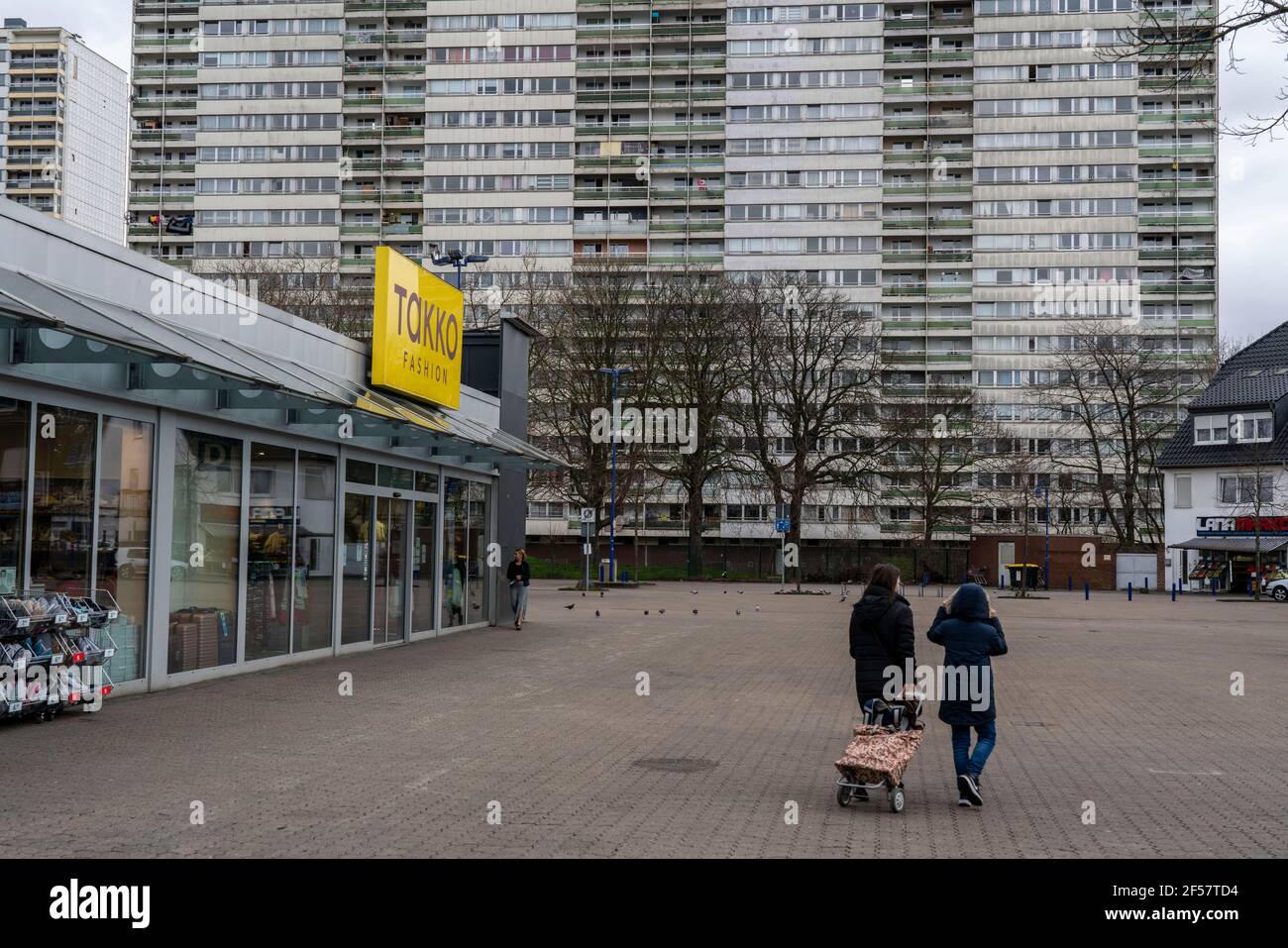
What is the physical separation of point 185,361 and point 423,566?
35.9ft

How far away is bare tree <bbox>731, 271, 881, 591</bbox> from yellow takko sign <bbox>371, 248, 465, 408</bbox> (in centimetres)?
3147

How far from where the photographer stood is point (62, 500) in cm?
1189

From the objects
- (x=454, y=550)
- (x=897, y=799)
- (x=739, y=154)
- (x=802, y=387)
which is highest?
(x=739, y=154)

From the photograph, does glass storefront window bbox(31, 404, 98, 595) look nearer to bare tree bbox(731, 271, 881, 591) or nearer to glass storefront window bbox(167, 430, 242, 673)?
glass storefront window bbox(167, 430, 242, 673)

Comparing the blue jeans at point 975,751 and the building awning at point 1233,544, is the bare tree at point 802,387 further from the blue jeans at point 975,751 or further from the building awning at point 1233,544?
the blue jeans at point 975,751

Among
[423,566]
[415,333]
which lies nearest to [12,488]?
[415,333]

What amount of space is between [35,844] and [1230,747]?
379 inches

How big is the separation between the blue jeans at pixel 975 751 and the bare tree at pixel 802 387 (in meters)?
44.1

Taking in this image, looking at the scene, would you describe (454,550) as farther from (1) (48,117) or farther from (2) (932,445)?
(1) (48,117)

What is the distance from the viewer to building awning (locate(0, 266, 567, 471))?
1029 centimetres

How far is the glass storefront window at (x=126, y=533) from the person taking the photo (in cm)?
1259

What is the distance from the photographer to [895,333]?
284 feet
